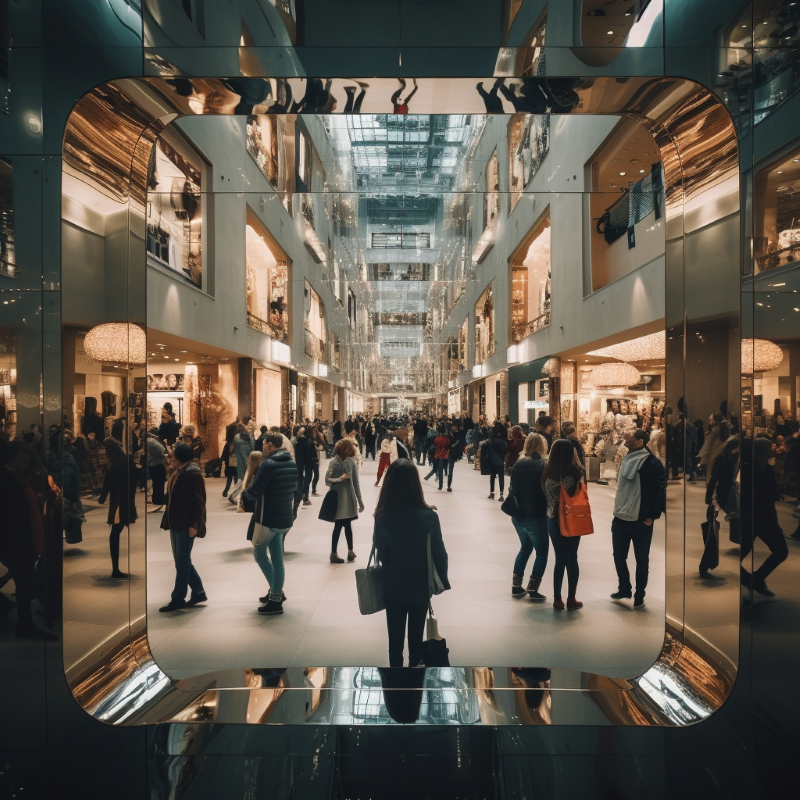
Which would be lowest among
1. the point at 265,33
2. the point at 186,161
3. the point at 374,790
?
the point at 374,790

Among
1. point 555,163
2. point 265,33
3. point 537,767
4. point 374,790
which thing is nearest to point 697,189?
point 265,33

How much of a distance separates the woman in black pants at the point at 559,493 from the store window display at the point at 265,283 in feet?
33.9

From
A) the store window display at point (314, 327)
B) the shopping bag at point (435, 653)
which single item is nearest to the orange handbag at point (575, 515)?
the shopping bag at point (435, 653)

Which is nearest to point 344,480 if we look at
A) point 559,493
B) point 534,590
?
point 534,590

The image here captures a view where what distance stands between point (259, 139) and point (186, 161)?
3.16 m

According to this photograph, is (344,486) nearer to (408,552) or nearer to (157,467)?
(408,552)

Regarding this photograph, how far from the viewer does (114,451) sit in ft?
10.6

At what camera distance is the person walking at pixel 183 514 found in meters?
5.11

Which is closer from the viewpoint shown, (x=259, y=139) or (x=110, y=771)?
(x=110, y=771)

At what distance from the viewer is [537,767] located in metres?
2.87

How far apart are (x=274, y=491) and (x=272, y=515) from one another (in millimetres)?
229

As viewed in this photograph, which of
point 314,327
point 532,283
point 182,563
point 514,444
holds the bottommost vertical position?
point 182,563

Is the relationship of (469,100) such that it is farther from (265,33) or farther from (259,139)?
(259,139)

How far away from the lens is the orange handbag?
15.9 ft
